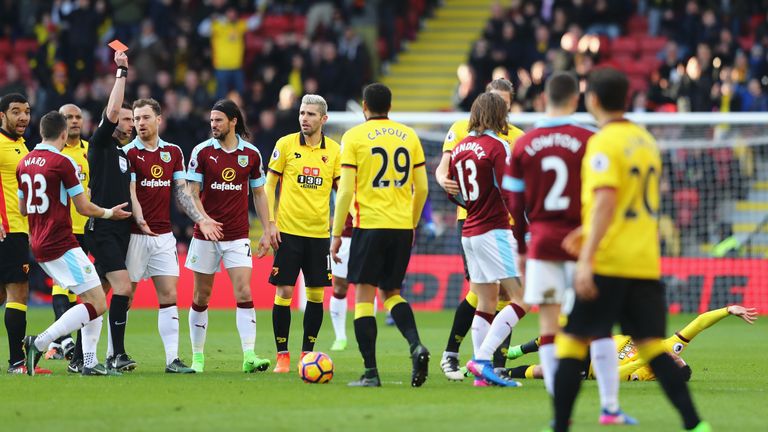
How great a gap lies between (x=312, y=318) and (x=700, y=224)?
11.4 meters

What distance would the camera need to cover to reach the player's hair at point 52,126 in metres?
11.1

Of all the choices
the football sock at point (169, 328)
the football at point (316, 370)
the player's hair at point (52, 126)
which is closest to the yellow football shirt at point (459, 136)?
the football at point (316, 370)

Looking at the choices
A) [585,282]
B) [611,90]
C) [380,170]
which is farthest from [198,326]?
[611,90]

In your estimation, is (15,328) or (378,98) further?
(15,328)

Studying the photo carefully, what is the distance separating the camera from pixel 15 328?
1180 cm

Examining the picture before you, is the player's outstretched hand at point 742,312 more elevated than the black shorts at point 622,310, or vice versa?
the black shorts at point 622,310

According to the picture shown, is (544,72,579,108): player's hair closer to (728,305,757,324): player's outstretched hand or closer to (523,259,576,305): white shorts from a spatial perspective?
(523,259,576,305): white shorts

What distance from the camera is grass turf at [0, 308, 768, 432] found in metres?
8.23

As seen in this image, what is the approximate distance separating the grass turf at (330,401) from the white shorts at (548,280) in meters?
0.83

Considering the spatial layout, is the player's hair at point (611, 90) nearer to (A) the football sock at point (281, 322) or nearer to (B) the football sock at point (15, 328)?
(A) the football sock at point (281, 322)

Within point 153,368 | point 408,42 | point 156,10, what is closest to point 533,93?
point 408,42

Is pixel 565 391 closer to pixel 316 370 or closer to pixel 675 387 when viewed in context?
pixel 675 387

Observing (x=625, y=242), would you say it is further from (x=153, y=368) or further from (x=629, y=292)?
(x=153, y=368)

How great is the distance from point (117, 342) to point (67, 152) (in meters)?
2.47
